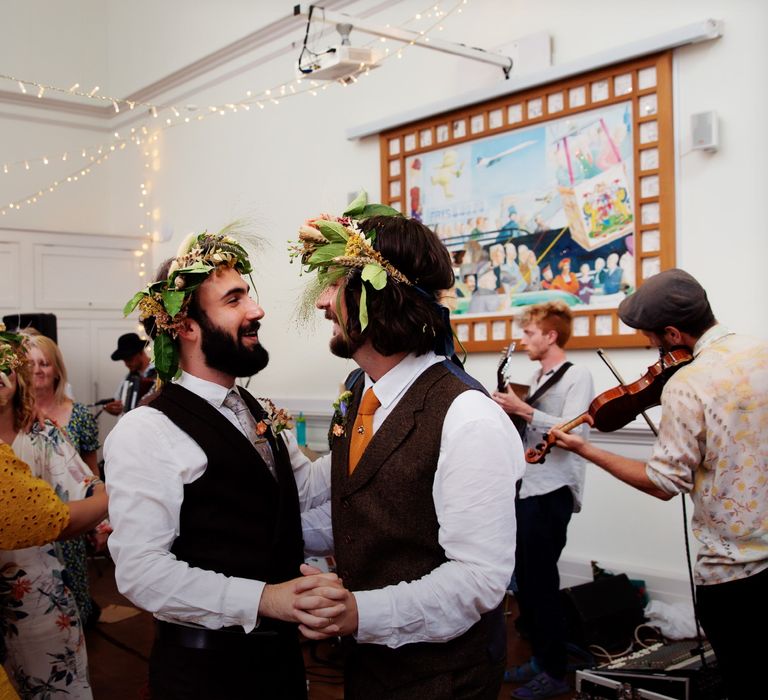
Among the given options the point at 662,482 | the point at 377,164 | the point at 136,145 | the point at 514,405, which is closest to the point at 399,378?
the point at 662,482

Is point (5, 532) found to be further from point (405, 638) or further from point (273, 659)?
point (405, 638)

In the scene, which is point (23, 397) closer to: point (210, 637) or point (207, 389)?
point (207, 389)

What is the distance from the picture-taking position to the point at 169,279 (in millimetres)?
2021

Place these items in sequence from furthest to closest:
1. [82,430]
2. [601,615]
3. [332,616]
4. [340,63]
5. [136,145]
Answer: [136,145], [340,63], [82,430], [601,615], [332,616]

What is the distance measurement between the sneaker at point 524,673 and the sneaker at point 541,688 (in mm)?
120

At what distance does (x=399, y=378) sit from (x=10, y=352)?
5.08 feet

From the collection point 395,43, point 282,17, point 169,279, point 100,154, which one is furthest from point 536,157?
point 100,154

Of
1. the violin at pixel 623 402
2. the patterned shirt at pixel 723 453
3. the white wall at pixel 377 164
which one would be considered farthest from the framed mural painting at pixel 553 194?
the patterned shirt at pixel 723 453

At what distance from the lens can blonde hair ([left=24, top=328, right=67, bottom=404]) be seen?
4.14m

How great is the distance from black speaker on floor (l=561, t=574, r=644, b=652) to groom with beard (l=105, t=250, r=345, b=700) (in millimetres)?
2435

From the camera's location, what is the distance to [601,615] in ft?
13.5

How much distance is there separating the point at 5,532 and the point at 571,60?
12.8 ft

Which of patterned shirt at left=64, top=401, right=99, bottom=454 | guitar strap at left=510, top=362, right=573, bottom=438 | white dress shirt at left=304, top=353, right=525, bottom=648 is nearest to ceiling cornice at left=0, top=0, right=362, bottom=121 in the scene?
guitar strap at left=510, top=362, right=573, bottom=438

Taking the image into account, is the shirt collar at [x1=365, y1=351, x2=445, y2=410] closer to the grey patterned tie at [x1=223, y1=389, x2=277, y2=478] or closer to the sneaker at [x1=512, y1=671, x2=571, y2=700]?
the grey patterned tie at [x1=223, y1=389, x2=277, y2=478]
